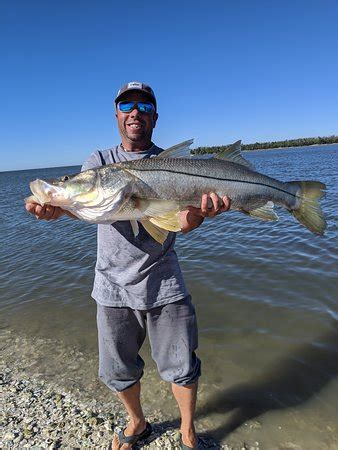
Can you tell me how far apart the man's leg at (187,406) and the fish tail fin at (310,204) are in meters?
2.07

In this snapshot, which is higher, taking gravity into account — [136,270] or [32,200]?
[32,200]

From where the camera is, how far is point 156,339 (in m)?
3.61

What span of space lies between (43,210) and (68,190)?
284 mm

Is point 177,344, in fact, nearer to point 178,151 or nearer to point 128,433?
point 128,433

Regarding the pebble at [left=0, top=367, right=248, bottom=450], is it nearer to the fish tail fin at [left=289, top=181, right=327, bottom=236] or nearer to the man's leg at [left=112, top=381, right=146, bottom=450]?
the man's leg at [left=112, top=381, right=146, bottom=450]

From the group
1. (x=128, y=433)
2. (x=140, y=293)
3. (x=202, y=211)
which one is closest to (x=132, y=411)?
(x=128, y=433)

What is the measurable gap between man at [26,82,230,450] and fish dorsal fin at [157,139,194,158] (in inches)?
17.3

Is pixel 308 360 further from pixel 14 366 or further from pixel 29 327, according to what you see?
pixel 29 327

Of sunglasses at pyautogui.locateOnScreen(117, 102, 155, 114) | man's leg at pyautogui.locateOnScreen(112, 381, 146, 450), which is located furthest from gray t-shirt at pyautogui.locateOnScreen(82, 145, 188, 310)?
sunglasses at pyautogui.locateOnScreen(117, 102, 155, 114)

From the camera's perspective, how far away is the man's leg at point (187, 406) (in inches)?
141

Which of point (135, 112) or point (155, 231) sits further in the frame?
point (135, 112)

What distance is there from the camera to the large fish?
313 centimetres

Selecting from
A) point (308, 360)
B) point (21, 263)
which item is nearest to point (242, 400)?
point (308, 360)

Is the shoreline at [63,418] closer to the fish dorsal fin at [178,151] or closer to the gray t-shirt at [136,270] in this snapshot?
the gray t-shirt at [136,270]
